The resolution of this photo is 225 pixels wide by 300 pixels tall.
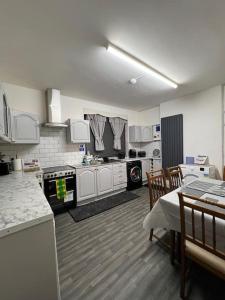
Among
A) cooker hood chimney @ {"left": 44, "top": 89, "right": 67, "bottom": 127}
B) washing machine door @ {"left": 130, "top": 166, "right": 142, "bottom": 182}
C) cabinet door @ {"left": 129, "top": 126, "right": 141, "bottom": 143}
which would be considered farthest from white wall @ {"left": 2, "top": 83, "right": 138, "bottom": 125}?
washing machine door @ {"left": 130, "top": 166, "right": 142, "bottom": 182}

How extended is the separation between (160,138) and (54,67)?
11.3 ft

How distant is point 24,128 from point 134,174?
115 inches

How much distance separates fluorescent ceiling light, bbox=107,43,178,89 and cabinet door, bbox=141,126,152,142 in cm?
192

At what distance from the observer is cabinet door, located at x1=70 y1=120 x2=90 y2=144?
10.2 ft

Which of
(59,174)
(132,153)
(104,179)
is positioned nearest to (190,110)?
(132,153)

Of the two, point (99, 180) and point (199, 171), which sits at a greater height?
point (199, 171)

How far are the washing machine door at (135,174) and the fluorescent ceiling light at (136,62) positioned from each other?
7.60 ft

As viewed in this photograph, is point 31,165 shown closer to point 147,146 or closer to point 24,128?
point 24,128

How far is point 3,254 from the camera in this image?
0.69 meters

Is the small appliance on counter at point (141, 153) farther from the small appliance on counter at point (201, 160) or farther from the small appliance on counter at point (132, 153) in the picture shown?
the small appliance on counter at point (201, 160)

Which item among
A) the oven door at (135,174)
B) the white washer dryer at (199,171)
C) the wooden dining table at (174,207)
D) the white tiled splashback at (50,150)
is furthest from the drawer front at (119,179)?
the wooden dining table at (174,207)

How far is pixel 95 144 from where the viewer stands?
387cm

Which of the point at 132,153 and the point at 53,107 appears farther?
the point at 132,153

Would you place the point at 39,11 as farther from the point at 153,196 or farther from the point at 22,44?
the point at 153,196
